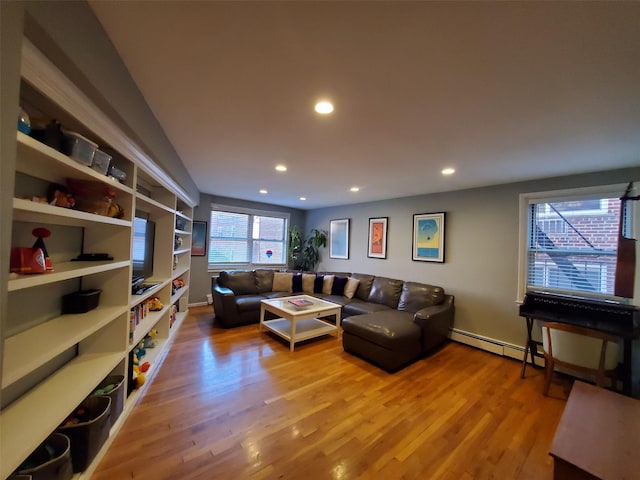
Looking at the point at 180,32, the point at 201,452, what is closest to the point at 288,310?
the point at 201,452

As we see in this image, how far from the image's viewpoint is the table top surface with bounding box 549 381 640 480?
1093 millimetres

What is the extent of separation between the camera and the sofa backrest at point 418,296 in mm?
3535

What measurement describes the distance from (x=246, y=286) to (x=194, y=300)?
1.33m

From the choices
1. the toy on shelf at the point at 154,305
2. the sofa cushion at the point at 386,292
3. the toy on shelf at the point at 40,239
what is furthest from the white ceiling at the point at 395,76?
the sofa cushion at the point at 386,292

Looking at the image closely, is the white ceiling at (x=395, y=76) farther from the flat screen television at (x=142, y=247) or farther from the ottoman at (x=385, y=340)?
the ottoman at (x=385, y=340)

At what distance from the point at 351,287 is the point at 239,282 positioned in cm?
207

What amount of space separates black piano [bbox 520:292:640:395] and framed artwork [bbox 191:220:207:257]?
5.25 meters

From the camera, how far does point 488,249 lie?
11.1 ft

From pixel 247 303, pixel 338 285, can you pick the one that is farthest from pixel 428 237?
pixel 247 303

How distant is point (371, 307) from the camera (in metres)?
3.76

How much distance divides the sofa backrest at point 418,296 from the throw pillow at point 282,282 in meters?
2.11

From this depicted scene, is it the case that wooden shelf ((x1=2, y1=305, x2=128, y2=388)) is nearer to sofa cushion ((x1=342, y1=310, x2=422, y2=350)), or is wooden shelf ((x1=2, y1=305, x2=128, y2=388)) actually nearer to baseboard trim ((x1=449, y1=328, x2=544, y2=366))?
sofa cushion ((x1=342, y1=310, x2=422, y2=350))

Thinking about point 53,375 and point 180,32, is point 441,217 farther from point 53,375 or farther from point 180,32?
point 53,375

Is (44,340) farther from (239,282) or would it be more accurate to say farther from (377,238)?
(377,238)
